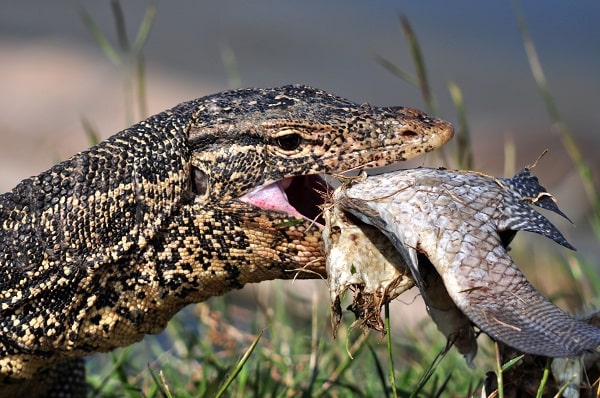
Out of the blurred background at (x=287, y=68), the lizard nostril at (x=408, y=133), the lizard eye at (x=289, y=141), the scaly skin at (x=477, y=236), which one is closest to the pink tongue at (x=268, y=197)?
the lizard eye at (x=289, y=141)

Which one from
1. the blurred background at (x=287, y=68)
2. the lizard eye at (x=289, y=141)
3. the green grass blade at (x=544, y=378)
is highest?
the blurred background at (x=287, y=68)

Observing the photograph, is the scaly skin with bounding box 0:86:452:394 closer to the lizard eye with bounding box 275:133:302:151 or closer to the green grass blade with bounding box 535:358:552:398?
the lizard eye with bounding box 275:133:302:151

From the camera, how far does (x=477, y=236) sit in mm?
3492

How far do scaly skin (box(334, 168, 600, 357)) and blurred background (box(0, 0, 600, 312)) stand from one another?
730 centimetres

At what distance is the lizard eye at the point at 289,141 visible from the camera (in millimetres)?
4469

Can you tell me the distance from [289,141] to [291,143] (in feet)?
0.05

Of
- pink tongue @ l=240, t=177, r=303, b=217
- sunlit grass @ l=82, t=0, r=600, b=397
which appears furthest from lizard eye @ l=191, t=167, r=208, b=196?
sunlit grass @ l=82, t=0, r=600, b=397

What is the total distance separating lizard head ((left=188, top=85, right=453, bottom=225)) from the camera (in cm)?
442

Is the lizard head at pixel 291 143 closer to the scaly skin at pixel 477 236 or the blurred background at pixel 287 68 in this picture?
the scaly skin at pixel 477 236

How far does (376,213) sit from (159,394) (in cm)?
224

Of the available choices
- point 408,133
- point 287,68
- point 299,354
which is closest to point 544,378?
point 408,133

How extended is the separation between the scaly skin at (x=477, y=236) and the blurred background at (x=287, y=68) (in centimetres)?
730

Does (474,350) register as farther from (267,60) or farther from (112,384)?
(267,60)

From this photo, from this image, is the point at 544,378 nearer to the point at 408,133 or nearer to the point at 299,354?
the point at 408,133
